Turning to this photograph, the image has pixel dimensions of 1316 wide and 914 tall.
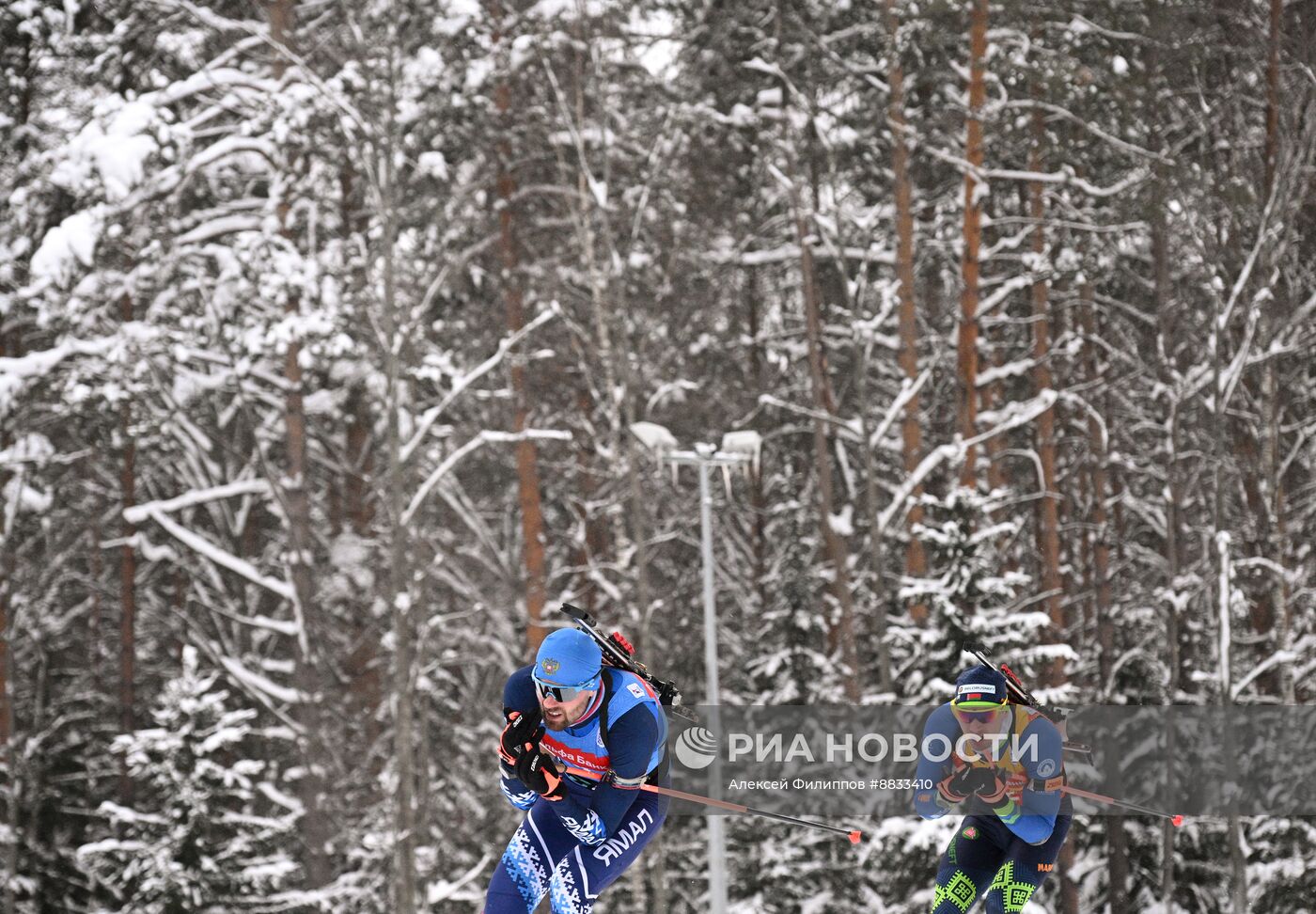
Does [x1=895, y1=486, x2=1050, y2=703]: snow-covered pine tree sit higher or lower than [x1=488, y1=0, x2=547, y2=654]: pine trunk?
lower

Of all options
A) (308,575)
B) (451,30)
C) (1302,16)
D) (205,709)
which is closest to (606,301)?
(451,30)

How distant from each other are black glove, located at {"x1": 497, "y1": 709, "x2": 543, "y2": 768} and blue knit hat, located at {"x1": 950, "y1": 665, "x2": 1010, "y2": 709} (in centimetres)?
231

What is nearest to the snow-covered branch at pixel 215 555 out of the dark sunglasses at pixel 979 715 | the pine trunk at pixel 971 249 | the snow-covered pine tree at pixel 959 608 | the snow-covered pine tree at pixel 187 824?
the snow-covered pine tree at pixel 187 824

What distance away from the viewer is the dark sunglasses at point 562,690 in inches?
249

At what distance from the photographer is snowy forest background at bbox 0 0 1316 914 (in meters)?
18.0

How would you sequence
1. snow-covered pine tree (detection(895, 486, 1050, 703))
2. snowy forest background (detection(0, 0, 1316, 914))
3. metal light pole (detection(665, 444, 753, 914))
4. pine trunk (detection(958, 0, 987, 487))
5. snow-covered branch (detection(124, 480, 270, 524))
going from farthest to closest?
snow-covered branch (detection(124, 480, 270, 524)) → pine trunk (detection(958, 0, 987, 487)) → snowy forest background (detection(0, 0, 1316, 914)) → snow-covered pine tree (detection(895, 486, 1050, 703)) → metal light pole (detection(665, 444, 753, 914))

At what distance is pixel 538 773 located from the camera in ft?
20.9

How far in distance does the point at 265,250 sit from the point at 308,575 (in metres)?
4.61

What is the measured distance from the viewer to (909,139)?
19.9m

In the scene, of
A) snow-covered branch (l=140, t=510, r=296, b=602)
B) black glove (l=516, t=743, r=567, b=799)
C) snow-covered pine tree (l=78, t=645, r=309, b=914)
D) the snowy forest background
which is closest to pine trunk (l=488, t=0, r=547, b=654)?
the snowy forest background

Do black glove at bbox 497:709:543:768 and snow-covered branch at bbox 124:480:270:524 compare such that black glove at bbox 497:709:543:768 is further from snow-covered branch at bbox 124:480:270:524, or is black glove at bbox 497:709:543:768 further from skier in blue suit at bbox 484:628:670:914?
snow-covered branch at bbox 124:480:270:524

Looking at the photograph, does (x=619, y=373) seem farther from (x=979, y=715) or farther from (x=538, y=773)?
(x=538, y=773)

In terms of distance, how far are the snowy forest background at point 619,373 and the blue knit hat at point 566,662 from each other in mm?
9388

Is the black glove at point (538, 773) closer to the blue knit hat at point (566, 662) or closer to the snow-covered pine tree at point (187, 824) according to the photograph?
the blue knit hat at point (566, 662)
